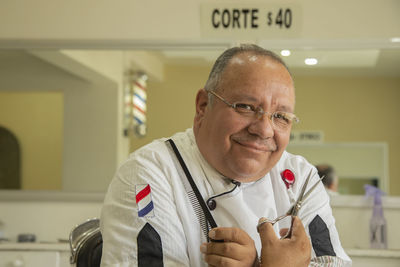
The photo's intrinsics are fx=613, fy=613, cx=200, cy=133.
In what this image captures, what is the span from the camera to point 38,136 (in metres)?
4.04

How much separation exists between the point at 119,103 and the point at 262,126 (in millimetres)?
2886

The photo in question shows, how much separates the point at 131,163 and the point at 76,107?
2786 millimetres

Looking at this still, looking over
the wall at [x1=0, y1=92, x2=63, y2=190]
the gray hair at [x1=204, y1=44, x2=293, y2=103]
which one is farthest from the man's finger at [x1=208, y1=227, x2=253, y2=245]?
the wall at [x1=0, y1=92, x2=63, y2=190]

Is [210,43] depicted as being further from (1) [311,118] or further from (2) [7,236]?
(2) [7,236]

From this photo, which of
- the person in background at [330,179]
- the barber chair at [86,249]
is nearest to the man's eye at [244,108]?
the barber chair at [86,249]

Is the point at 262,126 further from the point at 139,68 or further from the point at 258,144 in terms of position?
the point at 139,68

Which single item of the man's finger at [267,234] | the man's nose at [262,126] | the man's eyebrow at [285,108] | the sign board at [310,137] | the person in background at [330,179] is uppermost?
the man's eyebrow at [285,108]

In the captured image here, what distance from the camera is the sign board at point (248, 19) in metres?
3.92

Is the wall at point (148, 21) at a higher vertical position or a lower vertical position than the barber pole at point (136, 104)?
higher

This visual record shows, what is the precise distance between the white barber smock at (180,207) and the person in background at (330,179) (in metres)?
2.60

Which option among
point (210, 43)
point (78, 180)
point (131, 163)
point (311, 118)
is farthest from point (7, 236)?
point (131, 163)

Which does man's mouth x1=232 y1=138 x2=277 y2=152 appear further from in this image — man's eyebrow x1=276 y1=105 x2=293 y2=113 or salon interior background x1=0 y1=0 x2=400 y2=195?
salon interior background x1=0 y1=0 x2=400 y2=195

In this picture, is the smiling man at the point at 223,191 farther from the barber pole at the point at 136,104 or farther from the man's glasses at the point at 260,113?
the barber pole at the point at 136,104

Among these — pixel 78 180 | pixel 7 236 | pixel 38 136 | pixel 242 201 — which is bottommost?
pixel 7 236
